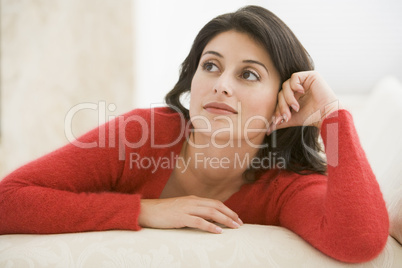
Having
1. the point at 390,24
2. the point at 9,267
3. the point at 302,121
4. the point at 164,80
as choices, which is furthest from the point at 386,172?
the point at 164,80

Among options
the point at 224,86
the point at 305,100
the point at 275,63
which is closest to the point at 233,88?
the point at 224,86

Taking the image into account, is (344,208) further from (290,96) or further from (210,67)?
(210,67)

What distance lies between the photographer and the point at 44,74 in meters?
2.80

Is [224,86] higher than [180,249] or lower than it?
higher

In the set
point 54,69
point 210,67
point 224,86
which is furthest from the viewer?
point 54,69

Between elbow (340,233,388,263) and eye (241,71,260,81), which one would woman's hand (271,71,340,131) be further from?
elbow (340,233,388,263)

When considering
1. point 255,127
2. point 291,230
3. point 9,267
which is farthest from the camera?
point 255,127

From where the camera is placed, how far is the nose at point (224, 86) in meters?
1.03

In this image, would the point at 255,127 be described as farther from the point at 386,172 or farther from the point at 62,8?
the point at 62,8

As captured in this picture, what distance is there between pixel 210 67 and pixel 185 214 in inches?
18.2


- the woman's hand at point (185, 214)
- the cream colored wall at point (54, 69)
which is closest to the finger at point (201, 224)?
the woman's hand at point (185, 214)

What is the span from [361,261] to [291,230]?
204 millimetres

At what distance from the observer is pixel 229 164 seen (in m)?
1.27

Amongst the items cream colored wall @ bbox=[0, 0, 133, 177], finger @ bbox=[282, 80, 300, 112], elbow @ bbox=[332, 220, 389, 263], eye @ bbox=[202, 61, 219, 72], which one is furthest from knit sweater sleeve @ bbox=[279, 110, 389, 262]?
cream colored wall @ bbox=[0, 0, 133, 177]
